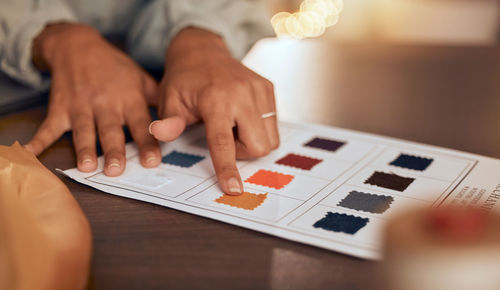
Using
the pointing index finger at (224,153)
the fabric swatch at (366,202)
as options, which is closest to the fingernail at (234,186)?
the pointing index finger at (224,153)

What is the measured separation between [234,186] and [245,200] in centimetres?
2

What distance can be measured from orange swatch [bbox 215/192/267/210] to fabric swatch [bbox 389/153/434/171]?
0.59 ft

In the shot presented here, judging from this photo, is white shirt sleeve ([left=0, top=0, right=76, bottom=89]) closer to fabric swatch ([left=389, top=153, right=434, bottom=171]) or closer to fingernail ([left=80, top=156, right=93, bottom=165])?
fingernail ([left=80, top=156, right=93, bottom=165])

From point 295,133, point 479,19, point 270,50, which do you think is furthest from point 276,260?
point 479,19

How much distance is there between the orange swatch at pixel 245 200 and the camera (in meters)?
0.53

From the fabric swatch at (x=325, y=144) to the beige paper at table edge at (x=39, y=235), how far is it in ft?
1.16

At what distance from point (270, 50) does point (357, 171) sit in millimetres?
576

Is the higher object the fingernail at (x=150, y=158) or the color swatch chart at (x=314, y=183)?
the fingernail at (x=150, y=158)

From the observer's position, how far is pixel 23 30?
858mm

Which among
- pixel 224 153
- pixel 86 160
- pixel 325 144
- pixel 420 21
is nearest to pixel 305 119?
pixel 325 144

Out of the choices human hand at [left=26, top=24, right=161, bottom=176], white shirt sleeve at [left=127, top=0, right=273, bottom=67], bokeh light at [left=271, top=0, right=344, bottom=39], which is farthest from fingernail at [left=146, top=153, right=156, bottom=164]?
bokeh light at [left=271, top=0, right=344, bottom=39]

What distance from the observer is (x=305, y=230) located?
471mm

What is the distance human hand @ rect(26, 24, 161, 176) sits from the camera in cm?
67

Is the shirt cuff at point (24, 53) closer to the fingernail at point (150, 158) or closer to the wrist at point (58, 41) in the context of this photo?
the wrist at point (58, 41)
